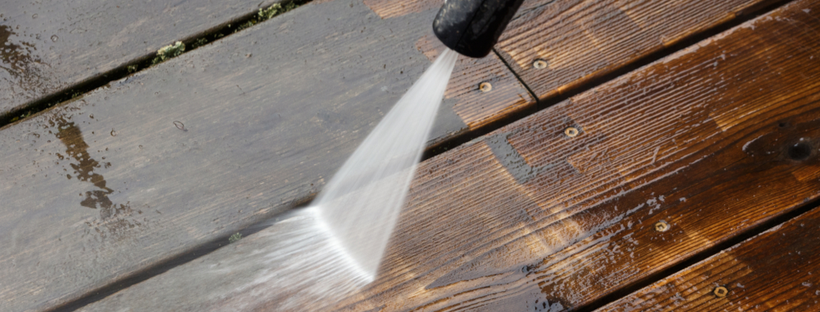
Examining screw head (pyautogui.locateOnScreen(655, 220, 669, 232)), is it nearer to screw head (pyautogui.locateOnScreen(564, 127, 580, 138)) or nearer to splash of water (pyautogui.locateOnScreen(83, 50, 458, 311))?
screw head (pyautogui.locateOnScreen(564, 127, 580, 138))

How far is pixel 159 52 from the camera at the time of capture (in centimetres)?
111

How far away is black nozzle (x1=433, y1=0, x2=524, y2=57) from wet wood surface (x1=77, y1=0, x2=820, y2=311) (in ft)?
1.07

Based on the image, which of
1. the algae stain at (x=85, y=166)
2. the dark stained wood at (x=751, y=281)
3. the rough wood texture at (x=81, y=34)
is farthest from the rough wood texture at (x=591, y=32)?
the algae stain at (x=85, y=166)

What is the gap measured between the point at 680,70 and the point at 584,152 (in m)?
0.32

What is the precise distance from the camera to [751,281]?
914 millimetres

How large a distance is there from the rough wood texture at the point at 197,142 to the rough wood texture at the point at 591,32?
74 millimetres

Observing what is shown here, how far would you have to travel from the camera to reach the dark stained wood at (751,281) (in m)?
0.90

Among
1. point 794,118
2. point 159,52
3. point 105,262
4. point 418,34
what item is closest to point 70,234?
point 105,262

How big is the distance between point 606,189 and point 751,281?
0.32m

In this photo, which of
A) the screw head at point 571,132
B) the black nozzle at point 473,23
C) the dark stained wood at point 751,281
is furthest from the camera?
the screw head at point 571,132

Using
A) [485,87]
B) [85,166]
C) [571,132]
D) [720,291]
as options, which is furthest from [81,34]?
[720,291]

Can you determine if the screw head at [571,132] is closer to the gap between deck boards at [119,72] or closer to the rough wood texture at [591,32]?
the rough wood texture at [591,32]

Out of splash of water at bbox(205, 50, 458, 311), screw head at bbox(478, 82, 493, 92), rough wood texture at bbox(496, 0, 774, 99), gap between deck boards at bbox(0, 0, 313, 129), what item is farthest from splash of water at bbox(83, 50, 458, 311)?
gap between deck boards at bbox(0, 0, 313, 129)

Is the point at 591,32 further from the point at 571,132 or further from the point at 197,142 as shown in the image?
the point at 197,142
